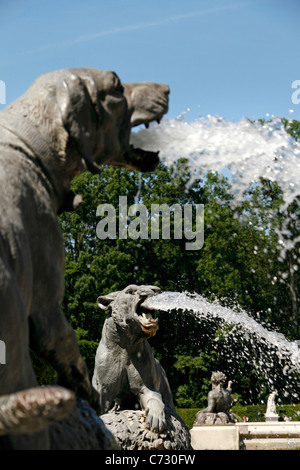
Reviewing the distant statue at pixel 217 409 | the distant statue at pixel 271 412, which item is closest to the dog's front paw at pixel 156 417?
the distant statue at pixel 217 409

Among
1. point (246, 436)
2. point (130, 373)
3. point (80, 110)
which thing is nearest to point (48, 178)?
point (80, 110)

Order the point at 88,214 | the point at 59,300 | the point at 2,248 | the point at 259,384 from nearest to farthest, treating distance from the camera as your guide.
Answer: the point at 2,248, the point at 59,300, the point at 259,384, the point at 88,214

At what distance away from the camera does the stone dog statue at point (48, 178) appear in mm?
2600

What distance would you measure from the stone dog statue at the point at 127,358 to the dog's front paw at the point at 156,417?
0.75 feet

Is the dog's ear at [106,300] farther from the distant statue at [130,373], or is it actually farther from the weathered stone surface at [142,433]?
the weathered stone surface at [142,433]

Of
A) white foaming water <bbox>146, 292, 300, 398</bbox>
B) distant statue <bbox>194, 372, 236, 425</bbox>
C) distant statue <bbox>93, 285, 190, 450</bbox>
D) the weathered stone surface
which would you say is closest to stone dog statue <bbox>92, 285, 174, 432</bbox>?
distant statue <bbox>93, 285, 190, 450</bbox>

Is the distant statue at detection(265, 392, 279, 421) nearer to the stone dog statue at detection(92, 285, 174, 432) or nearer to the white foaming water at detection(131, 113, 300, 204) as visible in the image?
the white foaming water at detection(131, 113, 300, 204)

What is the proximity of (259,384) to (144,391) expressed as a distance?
82.2ft

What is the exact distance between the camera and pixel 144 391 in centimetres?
662

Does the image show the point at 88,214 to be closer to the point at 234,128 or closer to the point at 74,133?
the point at 234,128

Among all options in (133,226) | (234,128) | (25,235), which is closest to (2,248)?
(25,235)

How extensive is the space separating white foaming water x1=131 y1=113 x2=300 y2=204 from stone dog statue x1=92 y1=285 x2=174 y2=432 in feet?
5.08

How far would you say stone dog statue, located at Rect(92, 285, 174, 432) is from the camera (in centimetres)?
673

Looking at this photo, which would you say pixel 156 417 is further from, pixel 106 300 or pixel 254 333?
pixel 254 333
